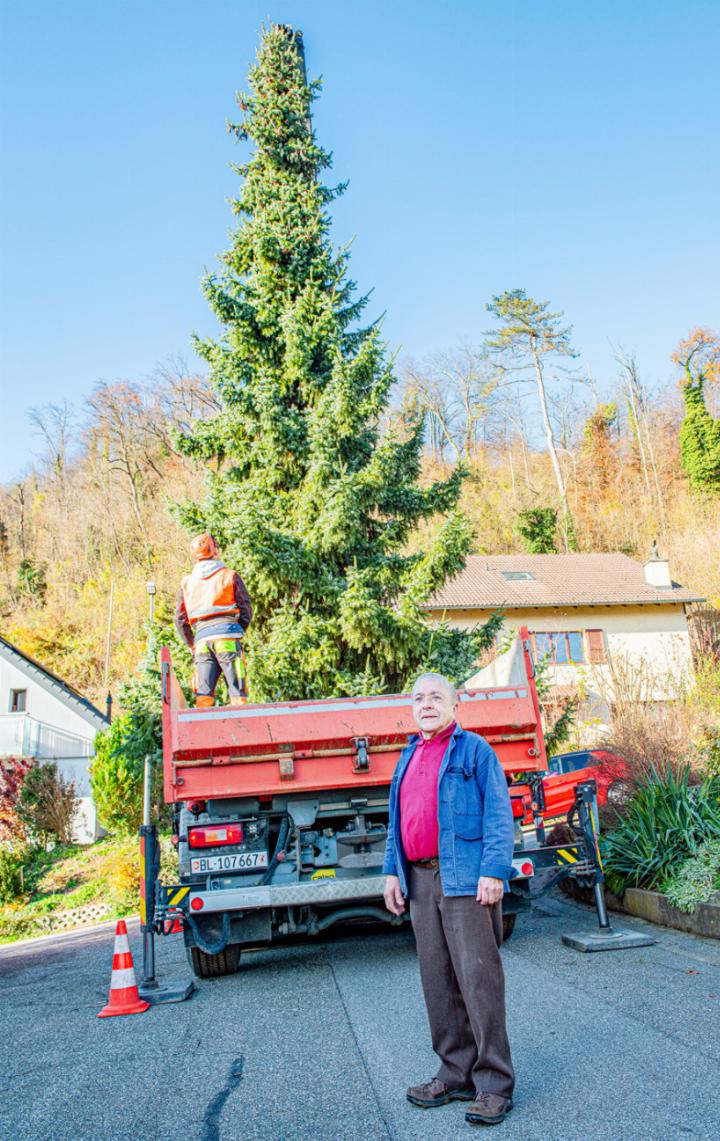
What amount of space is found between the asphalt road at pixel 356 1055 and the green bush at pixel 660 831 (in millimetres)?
856

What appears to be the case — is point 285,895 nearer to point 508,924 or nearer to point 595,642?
point 508,924

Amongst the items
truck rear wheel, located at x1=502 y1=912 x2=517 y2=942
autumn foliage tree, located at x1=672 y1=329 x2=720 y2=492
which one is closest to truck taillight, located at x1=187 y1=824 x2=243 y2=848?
truck rear wheel, located at x1=502 y1=912 x2=517 y2=942

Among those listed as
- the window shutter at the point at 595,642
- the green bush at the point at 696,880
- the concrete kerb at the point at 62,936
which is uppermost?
the window shutter at the point at 595,642

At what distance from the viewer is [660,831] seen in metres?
8.01

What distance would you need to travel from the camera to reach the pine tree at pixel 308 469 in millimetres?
12023

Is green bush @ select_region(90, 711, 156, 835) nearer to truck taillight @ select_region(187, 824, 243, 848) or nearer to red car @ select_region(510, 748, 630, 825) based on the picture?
red car @ select_region(510, 748, 630, 825)

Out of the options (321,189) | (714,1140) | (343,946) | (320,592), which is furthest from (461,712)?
(321,189)

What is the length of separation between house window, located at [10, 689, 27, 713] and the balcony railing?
1883mm

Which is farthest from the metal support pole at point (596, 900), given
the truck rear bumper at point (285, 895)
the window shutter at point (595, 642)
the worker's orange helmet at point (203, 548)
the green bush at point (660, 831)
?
the window shutter at point (595, 642)

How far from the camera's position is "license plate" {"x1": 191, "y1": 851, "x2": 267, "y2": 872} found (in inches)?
245

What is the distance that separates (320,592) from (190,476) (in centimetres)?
3209

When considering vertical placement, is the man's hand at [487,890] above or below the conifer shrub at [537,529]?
below

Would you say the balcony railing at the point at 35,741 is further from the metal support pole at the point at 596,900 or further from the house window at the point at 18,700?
the metal support pole at the point at 596,900

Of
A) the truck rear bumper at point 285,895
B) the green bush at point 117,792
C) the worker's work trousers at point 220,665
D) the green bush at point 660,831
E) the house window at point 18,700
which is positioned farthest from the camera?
the house window at point 18,700
